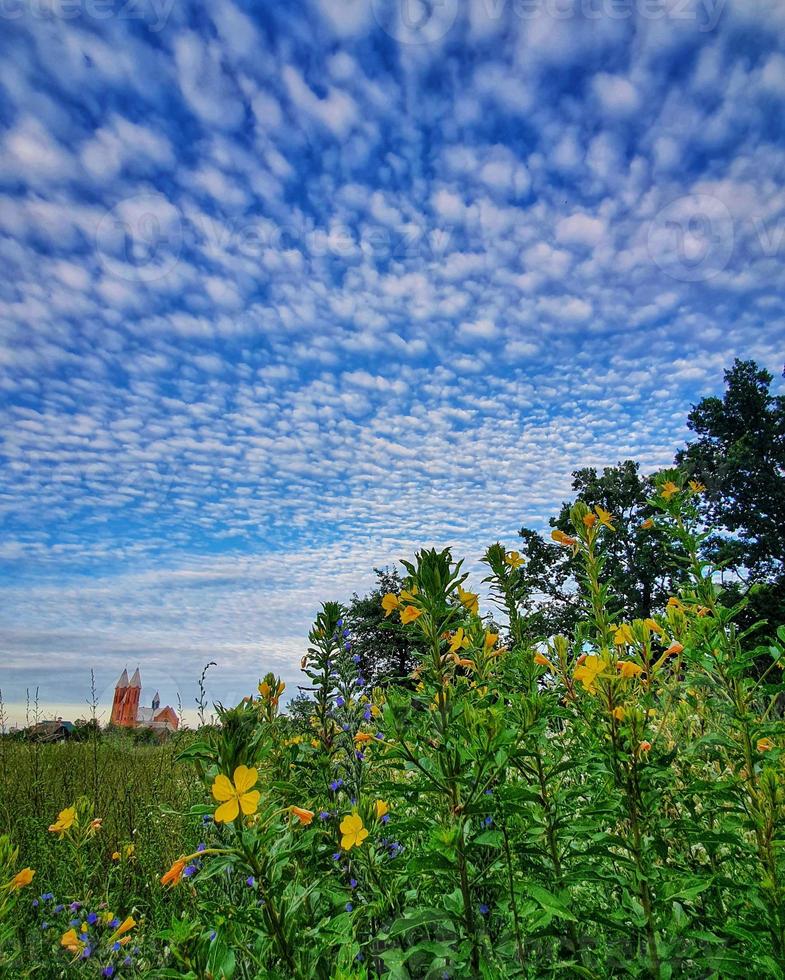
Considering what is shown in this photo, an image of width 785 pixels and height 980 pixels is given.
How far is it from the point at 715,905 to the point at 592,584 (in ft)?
4.39

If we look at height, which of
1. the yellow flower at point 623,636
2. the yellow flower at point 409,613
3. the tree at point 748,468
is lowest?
the yellow flower at point 623,636

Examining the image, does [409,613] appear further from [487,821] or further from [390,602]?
[487,821]

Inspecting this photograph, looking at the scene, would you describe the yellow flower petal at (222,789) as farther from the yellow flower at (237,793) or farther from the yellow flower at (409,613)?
the yellow flower at (409,613)

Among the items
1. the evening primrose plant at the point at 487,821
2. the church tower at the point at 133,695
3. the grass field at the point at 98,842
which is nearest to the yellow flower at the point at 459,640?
the evening primrose plant at the point at 487,821

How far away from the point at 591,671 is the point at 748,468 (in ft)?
100

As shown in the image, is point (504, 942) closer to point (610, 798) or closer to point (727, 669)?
point (610, 798)

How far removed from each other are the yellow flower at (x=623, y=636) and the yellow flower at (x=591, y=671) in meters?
0.87

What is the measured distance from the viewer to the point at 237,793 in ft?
4.73

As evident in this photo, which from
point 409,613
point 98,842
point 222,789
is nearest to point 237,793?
point 222,789

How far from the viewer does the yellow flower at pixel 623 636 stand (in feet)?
9.22

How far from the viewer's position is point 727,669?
2.39m

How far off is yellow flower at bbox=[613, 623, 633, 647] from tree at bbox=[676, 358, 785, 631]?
959 inches

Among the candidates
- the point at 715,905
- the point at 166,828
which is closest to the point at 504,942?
the point at 715,905

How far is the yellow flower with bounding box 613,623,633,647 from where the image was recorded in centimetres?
281
